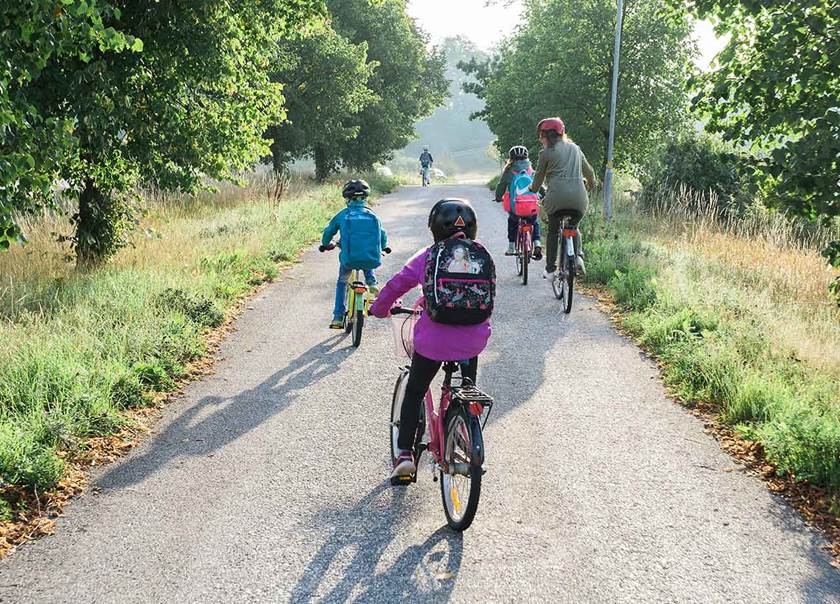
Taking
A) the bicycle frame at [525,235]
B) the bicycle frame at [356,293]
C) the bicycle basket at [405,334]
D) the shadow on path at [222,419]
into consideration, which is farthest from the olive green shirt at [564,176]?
the bicycle basket at [405,334]

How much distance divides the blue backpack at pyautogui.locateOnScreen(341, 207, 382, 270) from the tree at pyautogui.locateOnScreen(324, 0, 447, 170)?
2332 cm

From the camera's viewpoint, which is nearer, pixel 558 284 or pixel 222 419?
pixel 222 419

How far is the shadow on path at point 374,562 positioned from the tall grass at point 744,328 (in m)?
2.61

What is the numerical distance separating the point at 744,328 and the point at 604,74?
663 inches

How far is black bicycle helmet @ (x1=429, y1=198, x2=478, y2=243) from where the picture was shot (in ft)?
12.6

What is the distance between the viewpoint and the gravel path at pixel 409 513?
3.52 meters

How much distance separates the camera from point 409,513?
422 cm

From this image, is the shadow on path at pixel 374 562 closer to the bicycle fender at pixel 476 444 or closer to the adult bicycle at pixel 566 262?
the bicycle fender at pixel 476 444

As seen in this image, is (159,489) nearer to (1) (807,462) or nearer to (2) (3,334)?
(2) (3,334)

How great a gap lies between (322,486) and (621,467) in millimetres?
2066

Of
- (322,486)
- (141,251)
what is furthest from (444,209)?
(141,251)

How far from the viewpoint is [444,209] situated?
3879 mm

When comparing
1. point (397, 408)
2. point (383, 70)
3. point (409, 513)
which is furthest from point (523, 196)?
point (383, 70)

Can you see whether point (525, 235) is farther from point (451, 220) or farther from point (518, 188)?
point (451, 220)
